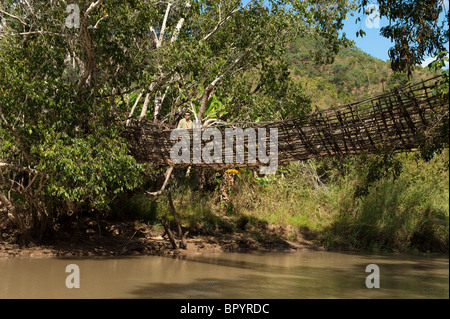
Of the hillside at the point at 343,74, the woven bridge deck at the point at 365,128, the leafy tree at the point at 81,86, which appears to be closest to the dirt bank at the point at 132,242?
the leafy tree at the point at 81,86

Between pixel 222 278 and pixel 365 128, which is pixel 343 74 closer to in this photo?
pixel 365 128

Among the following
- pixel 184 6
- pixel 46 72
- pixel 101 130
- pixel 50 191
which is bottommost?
pixel 50 191

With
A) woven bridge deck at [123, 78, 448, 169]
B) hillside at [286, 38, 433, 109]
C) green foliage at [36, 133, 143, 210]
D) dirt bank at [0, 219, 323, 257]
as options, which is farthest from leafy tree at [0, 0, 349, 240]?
hillside at [286, 38, 433, 109]

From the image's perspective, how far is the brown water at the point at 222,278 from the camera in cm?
471

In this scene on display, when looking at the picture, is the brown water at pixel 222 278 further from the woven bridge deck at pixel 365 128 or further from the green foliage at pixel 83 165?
the woven bridge deck at pixel 365 128

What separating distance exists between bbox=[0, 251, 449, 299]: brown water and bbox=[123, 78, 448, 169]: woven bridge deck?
Result: 51.3 inches

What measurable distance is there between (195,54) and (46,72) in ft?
5.67

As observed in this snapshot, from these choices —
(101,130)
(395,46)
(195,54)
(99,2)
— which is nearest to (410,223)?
(395,46)

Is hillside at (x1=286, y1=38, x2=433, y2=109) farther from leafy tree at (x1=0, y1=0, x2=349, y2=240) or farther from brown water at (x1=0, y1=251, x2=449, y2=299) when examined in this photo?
brown water at (x1=0, y1=251, x2=449, y2=299)

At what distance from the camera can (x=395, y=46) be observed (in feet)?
17.3

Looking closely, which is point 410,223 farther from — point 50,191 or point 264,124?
point 50,191

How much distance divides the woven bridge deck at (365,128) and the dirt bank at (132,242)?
1.88 meters

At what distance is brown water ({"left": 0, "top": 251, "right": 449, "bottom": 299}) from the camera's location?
15.5ft

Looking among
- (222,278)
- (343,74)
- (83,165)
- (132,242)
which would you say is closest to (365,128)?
(222,278)
